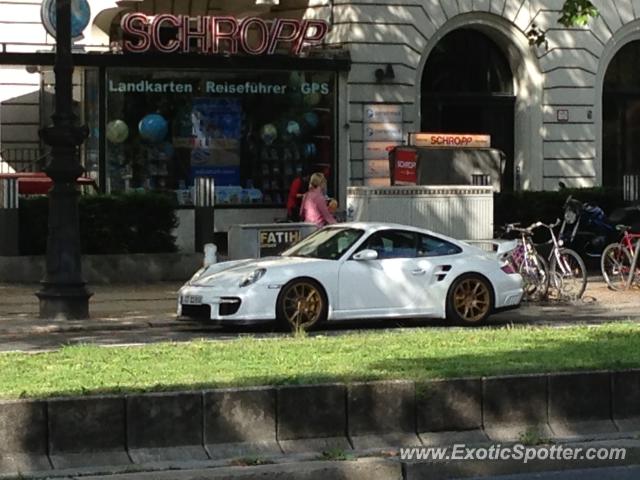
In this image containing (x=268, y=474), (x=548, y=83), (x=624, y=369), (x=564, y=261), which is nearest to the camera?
(x=268, y=474)

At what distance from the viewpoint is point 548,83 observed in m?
31.5

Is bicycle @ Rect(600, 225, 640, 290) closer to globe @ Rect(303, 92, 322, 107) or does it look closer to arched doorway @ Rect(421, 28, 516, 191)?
globe @ Rect(303, 92, 322, 107)

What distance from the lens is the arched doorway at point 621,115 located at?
32.9 metres

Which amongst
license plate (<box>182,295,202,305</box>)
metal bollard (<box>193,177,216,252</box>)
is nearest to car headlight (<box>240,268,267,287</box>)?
license plate (<box>182,295,202,305</box>)

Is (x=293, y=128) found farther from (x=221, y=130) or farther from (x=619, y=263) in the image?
(x=619, y=263)

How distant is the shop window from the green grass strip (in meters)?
16.5

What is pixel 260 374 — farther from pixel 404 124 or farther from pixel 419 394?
pixel 404 124

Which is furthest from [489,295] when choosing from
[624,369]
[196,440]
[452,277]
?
[196,440]

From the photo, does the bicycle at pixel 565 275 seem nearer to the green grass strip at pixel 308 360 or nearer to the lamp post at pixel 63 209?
the lamp post at pixel 63 209

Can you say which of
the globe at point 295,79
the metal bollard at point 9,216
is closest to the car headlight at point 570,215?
the globe at point 295,79

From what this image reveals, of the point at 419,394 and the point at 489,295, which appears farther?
the point at 489,295

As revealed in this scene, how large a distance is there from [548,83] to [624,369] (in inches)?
900

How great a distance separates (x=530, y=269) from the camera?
66.0ft

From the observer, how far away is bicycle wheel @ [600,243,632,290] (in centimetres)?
2180
